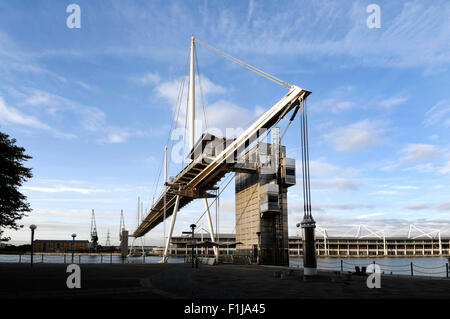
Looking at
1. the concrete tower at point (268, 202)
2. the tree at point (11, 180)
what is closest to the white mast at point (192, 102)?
the concrete tower at point (268, 202)

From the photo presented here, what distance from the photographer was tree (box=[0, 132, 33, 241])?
26281 millimetres

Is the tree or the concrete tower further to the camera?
the concrete tower

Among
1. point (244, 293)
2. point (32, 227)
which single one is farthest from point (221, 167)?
point (244, 293)

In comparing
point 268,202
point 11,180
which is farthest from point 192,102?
point 11,180

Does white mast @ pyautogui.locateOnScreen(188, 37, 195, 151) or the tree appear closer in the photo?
the tree

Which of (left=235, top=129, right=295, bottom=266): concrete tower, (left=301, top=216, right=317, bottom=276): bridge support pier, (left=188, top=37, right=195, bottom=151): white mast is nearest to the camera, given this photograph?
(left=301, top=216, right=317, bottom=276): bridge support pier

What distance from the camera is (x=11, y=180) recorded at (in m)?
27.0

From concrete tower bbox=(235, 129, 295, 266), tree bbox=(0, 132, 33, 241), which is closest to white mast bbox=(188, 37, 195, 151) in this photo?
concrete tower bbox=(235, 129, 295, 266)

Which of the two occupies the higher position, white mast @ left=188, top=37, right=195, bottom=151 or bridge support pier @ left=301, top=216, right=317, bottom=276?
white mast @ left=188, top=37, right=195, bottom=151

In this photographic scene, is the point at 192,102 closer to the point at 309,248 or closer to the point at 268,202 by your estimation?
the point at 268,202

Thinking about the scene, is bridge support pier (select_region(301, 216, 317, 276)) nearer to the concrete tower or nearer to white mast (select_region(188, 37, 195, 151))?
the concrete tower

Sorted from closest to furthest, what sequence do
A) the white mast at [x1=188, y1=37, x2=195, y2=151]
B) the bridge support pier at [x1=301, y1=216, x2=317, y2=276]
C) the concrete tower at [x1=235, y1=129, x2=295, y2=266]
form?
the bridge support pier at [x1=301, y1=216, x2=317, y2=276], the white mast at [x1=188, y1=37, x2=195, y2=151], the concrete tower at [x1=235, y1=129, x2=295, y2=266]

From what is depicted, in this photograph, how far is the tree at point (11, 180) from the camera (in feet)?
86.2
